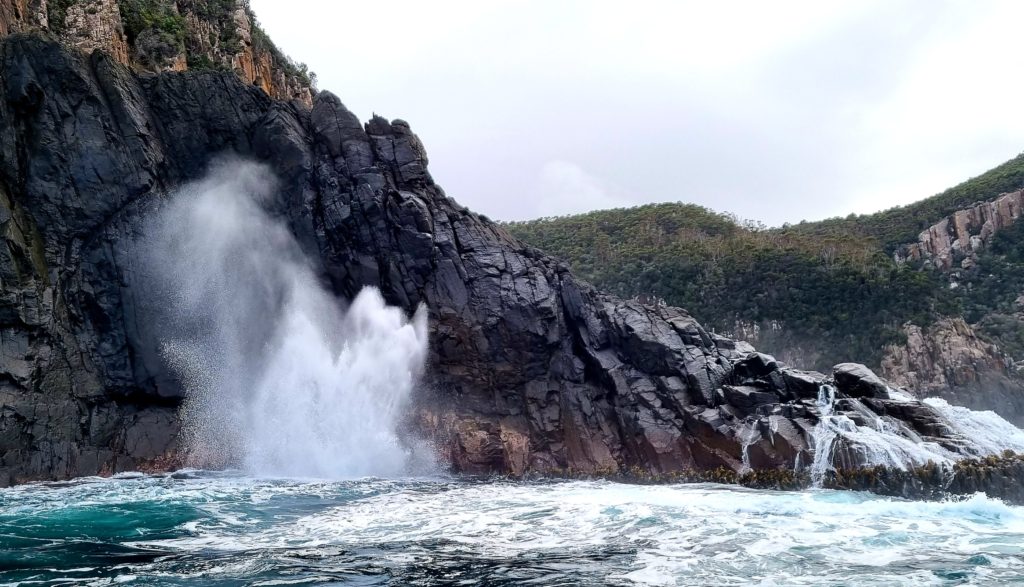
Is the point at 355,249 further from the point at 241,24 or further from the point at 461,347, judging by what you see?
the point at 241,24

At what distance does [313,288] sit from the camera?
30.9 metres

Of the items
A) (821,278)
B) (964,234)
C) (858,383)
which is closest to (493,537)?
(858,383)

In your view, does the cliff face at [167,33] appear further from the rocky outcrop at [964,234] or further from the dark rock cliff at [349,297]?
the rocky outcrop at [964,234]

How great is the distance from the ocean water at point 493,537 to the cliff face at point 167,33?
743 inches

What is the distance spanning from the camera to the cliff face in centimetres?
3075

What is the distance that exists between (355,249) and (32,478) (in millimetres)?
13673

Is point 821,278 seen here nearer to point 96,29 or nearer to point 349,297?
point 349,297

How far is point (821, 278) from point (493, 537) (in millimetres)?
50568

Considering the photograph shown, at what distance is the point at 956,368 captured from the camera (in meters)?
47.9

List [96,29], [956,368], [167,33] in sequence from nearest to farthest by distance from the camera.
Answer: [96,29] → [167,33] → [956,368]

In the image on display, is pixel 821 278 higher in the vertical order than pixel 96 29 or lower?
lower

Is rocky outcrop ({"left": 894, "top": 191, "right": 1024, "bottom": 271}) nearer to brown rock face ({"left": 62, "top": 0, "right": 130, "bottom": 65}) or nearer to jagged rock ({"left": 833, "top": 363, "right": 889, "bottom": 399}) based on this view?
jagged rock ({"left": 833, "top": 363, "right": 889, "bottom": 399})

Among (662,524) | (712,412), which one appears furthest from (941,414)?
(662,524)

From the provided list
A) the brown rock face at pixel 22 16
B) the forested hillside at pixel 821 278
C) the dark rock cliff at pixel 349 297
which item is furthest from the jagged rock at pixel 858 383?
the brown rock face at pixel 22 16
